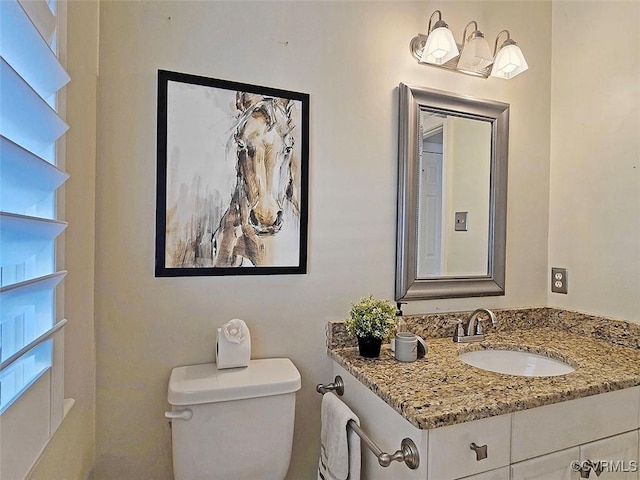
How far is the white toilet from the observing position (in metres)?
1.06

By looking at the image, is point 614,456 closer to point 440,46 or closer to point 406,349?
point 406,349

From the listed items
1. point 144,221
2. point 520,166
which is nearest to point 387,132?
point 520,166

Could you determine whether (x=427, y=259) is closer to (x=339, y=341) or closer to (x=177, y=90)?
(x=339, y=341)

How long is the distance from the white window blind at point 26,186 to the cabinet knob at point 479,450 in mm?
981

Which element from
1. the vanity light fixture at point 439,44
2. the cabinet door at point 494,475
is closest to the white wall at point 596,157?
the vanity light fixture at point 439,44

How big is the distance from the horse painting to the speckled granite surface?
0.45 meters

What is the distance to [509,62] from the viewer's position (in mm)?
1526

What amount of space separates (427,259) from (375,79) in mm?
752

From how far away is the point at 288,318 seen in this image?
1.34 m

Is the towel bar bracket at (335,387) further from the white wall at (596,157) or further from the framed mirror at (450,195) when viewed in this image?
the white wall at (596,157)

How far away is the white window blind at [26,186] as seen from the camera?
22.0 inches

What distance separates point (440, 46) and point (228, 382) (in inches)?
55.8

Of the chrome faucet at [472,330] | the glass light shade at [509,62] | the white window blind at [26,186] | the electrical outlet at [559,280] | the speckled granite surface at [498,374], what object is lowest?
the speckled granite surface at [498,374]

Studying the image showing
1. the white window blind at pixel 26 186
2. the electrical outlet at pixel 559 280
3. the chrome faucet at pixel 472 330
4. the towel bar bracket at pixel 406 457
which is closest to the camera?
the white window blind at pixel 26 186
